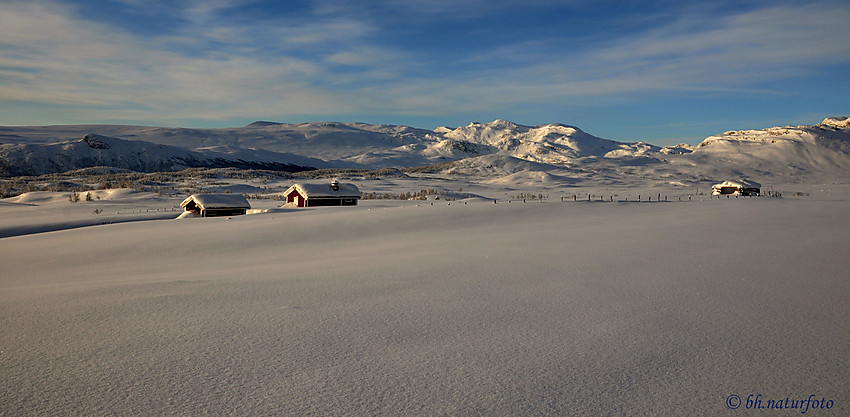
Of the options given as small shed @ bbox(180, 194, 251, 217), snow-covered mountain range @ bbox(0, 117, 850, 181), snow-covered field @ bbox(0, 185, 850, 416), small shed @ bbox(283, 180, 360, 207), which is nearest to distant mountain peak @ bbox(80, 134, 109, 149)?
snow-covered mountain range @ bbox(0, 117, 850, 181)

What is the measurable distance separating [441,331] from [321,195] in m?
27.4

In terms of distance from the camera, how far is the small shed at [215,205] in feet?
85.0

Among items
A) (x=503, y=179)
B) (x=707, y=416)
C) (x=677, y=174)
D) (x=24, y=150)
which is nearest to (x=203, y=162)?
(x=24, y=150)

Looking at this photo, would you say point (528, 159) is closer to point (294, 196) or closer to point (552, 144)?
point (552, 144)

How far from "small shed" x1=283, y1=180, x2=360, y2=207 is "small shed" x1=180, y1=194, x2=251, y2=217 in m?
4.86

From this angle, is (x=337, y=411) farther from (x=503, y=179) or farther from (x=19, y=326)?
(x=503, y=179)

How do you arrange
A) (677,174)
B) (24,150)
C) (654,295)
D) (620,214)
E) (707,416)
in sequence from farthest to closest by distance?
1. (24,150)
2. (677,174)
3. (620,214)
4. (654,295)
5. (707,416)

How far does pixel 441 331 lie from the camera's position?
5.39 metres

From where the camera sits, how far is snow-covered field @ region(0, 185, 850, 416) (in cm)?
397

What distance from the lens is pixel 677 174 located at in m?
69.4

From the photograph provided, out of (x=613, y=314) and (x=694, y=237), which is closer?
(x=613, y=314)

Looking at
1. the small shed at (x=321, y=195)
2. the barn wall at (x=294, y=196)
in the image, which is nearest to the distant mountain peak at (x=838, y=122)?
the small shed at (x=321, y=195)

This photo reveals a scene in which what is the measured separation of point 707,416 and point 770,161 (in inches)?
3408

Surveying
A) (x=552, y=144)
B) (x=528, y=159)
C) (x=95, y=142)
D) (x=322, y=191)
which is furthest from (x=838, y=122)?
(x=95, y=142)
